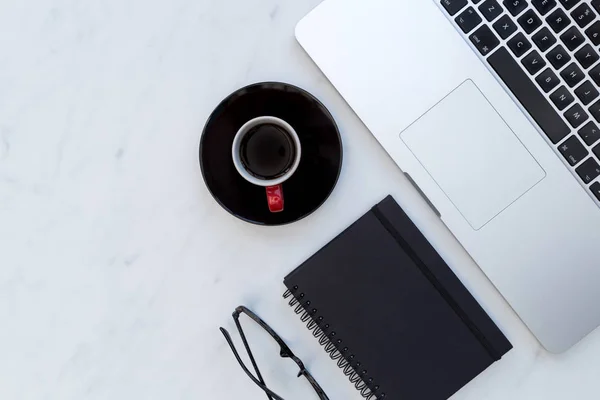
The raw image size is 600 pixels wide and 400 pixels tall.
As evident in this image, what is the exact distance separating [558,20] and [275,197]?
344 mm

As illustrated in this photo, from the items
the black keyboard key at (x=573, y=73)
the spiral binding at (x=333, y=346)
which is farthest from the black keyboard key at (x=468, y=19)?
the spiral binding at (x=333, y=346)

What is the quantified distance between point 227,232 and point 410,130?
0.24 m

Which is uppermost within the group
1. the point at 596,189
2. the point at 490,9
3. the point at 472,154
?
the point at 490,9

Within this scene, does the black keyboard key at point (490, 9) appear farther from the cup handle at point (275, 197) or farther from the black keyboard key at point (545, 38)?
the cup handle at point (275, 197)

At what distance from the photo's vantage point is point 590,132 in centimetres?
61

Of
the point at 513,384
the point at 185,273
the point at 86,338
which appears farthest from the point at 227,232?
the point at 513,384

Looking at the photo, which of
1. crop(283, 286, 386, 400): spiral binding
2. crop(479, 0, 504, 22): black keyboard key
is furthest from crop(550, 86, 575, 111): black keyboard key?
crop(283, 286, 386, 400): spiral binding

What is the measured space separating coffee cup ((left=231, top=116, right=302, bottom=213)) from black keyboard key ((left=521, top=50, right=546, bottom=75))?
249 mm

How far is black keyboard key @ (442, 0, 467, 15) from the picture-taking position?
2.00 feet

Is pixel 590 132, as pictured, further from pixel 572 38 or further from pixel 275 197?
pixel 275 197

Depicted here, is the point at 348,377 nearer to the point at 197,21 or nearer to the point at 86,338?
the point at 86,338

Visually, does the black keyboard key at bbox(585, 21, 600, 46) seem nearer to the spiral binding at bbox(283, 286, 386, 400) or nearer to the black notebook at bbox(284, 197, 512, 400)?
the black notebook at bbox(284, 197, 512, 400)

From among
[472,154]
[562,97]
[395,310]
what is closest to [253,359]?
[395,310]

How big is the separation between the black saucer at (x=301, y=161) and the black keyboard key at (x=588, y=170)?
0.25 meters
